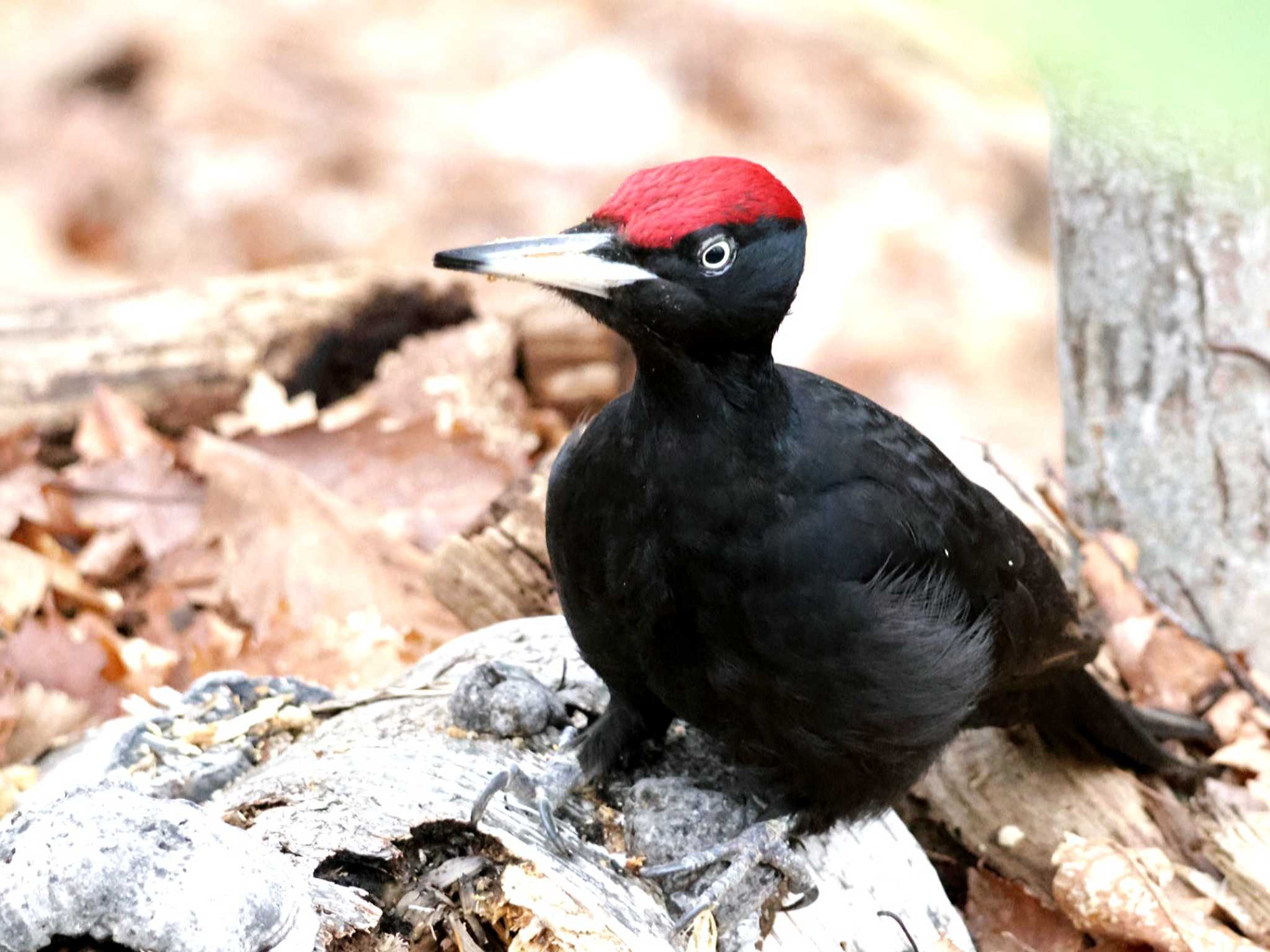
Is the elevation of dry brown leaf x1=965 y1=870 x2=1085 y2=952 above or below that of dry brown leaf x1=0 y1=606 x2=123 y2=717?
above

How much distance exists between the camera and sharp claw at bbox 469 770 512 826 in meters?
2.09

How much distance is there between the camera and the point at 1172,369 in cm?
371

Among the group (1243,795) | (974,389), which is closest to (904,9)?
(1243,795)

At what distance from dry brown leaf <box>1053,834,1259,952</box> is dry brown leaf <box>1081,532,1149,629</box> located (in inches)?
36.8

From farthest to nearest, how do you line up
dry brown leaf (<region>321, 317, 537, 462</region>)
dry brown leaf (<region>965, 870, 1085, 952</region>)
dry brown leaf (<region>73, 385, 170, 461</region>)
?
dry brown leaf (<region>321, 317, 537, 462</region>)
dry brown leaf (<region>73, 385, 170, 461</region>)
dry brown leaf (<region>965, 870, 1085, 952</region>)

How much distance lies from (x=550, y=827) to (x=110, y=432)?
107 inches

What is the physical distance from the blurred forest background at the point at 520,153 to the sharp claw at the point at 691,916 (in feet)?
12.0

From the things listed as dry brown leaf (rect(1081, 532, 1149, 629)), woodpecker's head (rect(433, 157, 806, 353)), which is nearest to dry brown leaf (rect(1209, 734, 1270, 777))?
dry brown leaf (rect(1081, 532, 1149, 629))

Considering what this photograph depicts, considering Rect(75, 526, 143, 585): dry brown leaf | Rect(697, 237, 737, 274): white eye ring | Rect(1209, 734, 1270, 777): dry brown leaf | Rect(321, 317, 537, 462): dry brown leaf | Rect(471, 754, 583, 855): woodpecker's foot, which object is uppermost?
Rect(697, 237, 737, 274): white eye ring

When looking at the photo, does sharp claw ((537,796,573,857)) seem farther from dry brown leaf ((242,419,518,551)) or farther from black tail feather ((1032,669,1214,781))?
dry brown leaf ((242,419,518,551))

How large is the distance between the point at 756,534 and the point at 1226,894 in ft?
5.18

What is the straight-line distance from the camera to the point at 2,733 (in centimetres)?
327

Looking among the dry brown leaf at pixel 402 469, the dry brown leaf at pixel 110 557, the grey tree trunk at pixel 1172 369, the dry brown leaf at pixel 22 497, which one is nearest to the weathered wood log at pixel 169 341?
the dry brown leaf at pixel 22 497

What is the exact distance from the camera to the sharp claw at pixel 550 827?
2.21 meters
